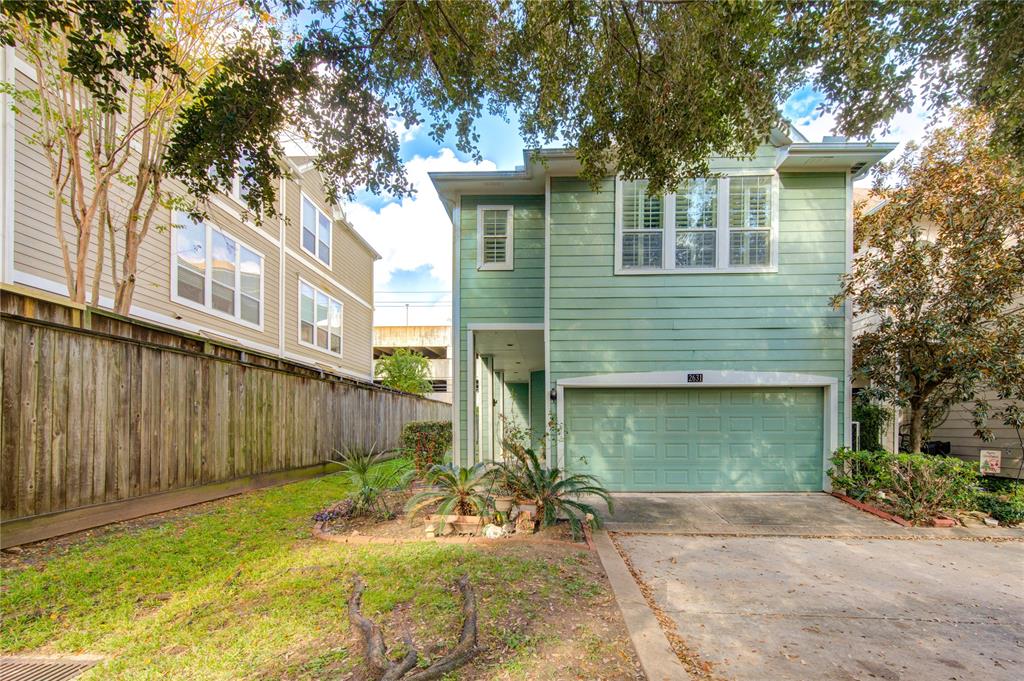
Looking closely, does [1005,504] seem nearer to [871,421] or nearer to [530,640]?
[871,421]

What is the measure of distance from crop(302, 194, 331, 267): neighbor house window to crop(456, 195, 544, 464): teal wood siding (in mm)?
7956

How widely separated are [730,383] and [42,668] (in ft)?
24.0

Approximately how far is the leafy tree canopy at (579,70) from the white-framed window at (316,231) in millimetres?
9590

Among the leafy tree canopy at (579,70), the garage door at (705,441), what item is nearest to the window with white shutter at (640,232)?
the garage door at (705,441)

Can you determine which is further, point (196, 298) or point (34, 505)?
point (196, 298)

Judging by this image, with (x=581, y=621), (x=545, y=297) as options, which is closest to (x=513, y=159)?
(x=545, y=297)

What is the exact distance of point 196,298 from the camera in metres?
9.35

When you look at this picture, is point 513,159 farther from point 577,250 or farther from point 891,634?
point 891,634

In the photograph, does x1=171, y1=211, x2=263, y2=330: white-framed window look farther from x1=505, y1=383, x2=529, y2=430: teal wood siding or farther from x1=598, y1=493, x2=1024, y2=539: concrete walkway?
x1=598, y1=493, x2=1024, y2=539: concrete walkway

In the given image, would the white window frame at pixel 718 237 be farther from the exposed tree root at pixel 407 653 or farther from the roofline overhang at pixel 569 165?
the exposed tree root at pixel 407 653

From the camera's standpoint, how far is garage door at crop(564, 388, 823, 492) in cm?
680

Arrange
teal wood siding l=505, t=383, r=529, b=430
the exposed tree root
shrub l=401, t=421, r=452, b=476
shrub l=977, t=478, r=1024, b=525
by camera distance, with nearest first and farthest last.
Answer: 1. the exposed tree root
2. shrub l=977, t=478, r=1024, b=525
3. shrub l=401, t=421, r=452, b=476
4. teal wood siding l=505, t=383, r=529, b=430

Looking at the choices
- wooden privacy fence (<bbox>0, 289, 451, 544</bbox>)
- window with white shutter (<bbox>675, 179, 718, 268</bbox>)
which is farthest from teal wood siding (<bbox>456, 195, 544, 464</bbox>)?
wooden privacy fence (<bbox>0, 289, 451, 544</bbox>)

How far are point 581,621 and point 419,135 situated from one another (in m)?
4.76
